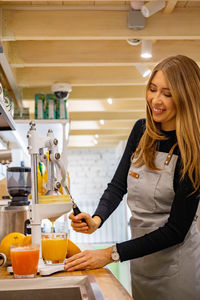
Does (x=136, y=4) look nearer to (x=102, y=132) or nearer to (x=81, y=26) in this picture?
(x=81, y=26)

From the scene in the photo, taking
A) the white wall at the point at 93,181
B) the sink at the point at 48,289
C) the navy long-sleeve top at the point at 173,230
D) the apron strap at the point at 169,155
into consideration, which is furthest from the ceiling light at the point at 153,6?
the white wall at the point at 93,181

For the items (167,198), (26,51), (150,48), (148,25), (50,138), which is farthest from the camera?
(26,51)

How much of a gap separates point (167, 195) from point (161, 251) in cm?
24

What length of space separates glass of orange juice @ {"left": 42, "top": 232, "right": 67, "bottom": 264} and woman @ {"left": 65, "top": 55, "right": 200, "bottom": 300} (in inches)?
4.7

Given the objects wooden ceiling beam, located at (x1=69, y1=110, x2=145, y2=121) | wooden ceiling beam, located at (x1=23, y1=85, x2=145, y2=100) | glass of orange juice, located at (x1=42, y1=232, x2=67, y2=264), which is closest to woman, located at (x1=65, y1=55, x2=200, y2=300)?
glass of orange juice, located at (x1=42, y1=232, x2=67, y2=264)

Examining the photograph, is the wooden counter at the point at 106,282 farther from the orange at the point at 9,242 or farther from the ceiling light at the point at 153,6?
the ceiling light at the point at 153,6

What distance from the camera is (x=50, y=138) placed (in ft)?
5.58

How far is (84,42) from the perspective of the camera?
4598 millimetres

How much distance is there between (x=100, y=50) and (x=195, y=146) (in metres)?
3.05

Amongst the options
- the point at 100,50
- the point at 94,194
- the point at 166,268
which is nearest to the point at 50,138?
the point at 166,268

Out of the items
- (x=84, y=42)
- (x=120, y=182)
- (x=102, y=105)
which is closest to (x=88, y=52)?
(x=84, y=42)

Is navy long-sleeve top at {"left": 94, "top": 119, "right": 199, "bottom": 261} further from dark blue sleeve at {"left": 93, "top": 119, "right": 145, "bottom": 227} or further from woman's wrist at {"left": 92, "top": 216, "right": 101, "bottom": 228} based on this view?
dark blue sleeve at {"left": 93, "top": 119, "right": 145, "bottom": 227}

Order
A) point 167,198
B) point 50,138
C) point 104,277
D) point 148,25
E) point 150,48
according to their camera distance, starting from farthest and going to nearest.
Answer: point 150,48, point 148,25, point 167,198, point 50,138, point 104,277

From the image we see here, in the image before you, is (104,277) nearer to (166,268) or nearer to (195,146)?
(166,268)
